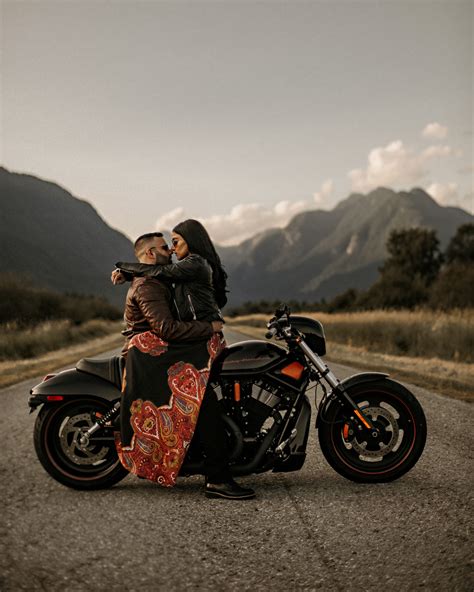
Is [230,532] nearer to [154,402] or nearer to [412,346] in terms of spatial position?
[154,402]

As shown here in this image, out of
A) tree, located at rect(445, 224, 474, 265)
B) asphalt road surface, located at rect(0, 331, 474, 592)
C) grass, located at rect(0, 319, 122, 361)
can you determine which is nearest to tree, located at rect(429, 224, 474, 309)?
grass, located at rect(0, 319, 122, 361)

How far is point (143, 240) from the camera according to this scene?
14.2ft

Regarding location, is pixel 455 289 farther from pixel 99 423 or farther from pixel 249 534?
pixel 249 534

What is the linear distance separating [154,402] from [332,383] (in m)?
1.35

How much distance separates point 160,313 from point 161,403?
648 mm

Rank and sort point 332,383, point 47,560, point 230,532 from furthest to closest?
point 332,383 → point 230,532 → point 47,560

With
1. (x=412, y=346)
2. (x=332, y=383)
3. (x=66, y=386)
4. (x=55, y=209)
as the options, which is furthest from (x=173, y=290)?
(x=55, y=209)

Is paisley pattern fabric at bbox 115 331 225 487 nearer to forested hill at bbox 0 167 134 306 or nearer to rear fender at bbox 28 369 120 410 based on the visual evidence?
rear fender at bbox 28 369 120 410

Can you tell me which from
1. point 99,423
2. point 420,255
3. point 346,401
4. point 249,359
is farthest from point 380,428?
point 420,255

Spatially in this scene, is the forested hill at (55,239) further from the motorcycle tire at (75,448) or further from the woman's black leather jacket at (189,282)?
the woman's black leather jacket at (189,282)

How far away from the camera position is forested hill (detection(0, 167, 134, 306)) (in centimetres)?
11356

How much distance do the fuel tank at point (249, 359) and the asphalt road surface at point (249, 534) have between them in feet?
3.08

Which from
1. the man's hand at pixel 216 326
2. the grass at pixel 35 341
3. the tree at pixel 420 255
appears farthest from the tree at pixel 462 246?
the man's hand at pixel 216 326

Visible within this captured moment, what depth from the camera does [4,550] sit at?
3.25m
